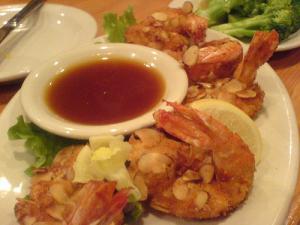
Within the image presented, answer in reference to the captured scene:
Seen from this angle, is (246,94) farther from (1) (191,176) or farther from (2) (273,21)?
(2) (273,21)

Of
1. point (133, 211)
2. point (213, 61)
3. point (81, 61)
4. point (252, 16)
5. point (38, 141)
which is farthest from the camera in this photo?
point (252, 16)

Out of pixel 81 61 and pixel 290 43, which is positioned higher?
pixel 81 61

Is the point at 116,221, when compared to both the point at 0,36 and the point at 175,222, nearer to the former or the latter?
the point at 175,222

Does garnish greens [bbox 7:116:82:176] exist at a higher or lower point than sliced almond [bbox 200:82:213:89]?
lower

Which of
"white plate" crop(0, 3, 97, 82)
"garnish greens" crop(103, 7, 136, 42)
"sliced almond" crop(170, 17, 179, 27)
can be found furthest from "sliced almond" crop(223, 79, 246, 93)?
"white plate" crop(0, 3, 97, 82)

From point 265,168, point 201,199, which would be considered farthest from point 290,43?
point 201,199

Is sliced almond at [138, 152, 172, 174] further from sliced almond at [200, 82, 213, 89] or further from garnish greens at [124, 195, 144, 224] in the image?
sliced almond at [200, 82, 213, 89]

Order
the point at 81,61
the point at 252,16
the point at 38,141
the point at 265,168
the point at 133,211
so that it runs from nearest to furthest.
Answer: the point at 133,211, the point at 265,168, the point at 38,141, the point at 81,61, the point at 252,16

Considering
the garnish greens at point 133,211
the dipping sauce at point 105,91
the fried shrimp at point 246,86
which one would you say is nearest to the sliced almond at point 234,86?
the fried shrimp at point 246,86

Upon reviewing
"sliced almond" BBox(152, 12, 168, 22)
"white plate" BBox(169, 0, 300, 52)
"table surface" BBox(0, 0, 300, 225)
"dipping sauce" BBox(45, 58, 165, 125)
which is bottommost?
"table surface" BBox(0, 0, 300, 225)
